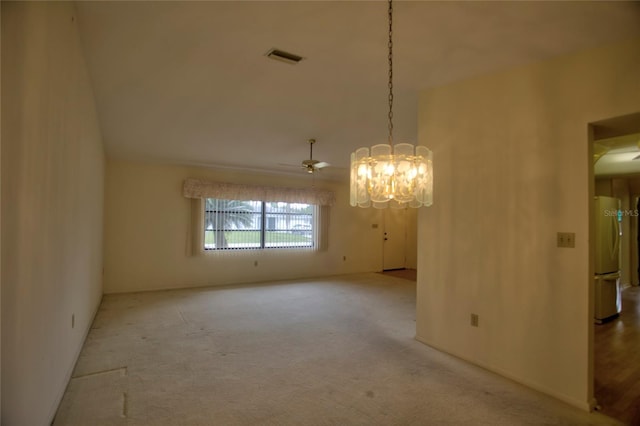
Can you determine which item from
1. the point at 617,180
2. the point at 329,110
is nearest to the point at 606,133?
the point at 329,110

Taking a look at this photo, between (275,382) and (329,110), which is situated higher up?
(329,110)

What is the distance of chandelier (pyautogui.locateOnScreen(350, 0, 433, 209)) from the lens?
202 centimetres

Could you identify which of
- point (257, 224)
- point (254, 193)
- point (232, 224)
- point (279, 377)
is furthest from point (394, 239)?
point (279, 377)

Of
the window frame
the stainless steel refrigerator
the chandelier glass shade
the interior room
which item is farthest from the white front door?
the chandelier glass shade

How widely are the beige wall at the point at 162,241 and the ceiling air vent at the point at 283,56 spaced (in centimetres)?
428

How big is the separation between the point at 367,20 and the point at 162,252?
17.7 feet

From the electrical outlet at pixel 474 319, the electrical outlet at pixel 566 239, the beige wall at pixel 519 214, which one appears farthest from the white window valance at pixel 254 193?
the electrical outlet at pixel 566 239

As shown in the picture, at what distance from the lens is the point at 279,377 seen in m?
2.56

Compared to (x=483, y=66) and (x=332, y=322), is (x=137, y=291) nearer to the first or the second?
(x=332, y=322)

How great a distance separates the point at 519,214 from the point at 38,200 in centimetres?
319

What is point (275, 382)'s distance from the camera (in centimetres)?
248

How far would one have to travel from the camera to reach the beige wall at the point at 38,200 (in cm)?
125

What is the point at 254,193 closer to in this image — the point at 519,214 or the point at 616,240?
the point at 519,214

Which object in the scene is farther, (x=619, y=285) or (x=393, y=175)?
(x=619, y=285)
